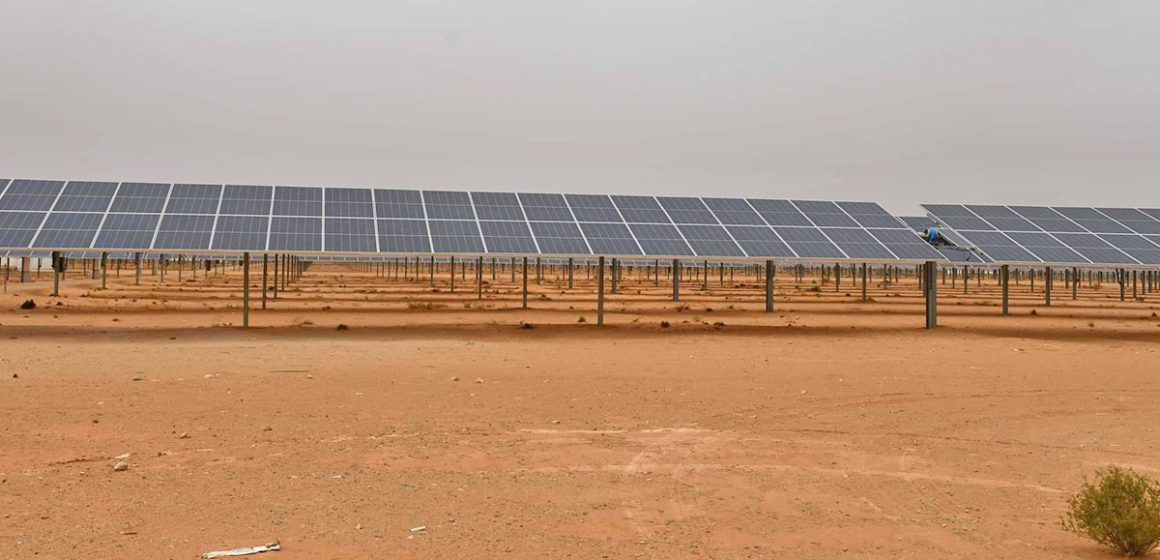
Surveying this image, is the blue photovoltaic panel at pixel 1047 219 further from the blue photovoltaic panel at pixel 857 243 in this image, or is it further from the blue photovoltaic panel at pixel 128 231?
the blue photovoltaic panel at pixel 128 231

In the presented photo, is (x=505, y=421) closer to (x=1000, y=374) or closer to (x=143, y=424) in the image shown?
(x=143, y=424)

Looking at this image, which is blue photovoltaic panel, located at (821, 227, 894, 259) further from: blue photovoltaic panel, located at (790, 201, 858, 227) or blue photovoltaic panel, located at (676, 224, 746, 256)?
blue photovoltaic panel, located at (676, 224, 746, 256)

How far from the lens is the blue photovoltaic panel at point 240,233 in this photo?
24.6 metres

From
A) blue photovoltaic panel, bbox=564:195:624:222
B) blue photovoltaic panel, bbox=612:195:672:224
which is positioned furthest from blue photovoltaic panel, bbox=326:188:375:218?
blue photovoltaic panel, bbox=612:195:672:224

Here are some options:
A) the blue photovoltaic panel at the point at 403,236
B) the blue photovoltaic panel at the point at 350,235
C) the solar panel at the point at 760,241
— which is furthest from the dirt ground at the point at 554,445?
the solar panel at the point at 760,241

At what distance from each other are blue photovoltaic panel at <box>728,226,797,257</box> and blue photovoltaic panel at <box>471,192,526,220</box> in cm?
571

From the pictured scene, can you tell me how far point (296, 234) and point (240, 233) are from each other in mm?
1564

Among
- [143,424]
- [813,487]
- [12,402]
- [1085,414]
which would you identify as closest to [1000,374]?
[1085,414]

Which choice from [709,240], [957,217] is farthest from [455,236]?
[957,217]

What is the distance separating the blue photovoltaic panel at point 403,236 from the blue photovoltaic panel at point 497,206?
2354 mm

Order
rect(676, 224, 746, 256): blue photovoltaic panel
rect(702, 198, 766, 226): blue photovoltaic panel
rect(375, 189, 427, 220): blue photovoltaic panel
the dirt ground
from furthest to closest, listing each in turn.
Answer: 1. rect(702, 198, 766, 226): blue photovoltaic panel
2. rect(375, 189, 427, 220): blue photovoltaic panel
3. rect(676, 224, 746, 256): blue photovoltaic panel
4. the dirt ground

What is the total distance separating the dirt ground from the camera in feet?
22.8

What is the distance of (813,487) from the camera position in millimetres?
8641

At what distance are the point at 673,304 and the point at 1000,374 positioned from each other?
80.9ft
